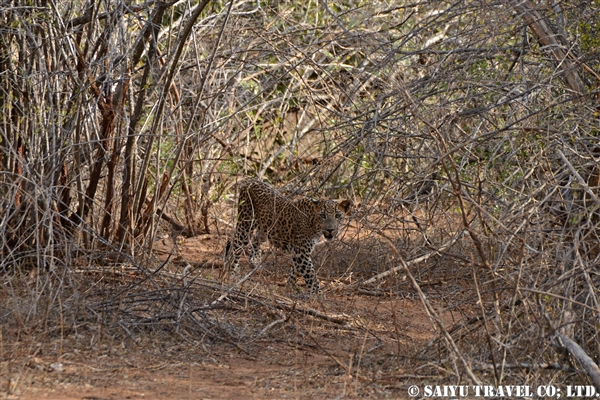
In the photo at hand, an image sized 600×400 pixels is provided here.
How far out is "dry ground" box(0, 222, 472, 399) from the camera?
4652mm

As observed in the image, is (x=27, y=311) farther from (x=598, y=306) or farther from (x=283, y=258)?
(x=283, y=258)

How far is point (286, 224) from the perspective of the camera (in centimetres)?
868

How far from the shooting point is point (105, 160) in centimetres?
737

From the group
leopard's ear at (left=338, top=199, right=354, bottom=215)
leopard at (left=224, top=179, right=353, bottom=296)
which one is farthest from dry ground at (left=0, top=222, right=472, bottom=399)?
leopard's ear at (left=338, top=199, right=354, bottom=215)

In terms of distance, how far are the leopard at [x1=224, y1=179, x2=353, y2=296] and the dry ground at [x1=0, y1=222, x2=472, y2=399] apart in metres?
1.33

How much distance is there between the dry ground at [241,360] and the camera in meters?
4.65

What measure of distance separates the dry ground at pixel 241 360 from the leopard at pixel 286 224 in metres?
1.33

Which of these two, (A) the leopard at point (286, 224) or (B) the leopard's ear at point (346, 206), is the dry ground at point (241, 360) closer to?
(A) the leopard at point (286, 224)

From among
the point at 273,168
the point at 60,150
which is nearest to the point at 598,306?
the point at 60,150

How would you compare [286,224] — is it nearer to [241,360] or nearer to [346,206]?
[346,206]

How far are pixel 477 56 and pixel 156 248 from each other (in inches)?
162

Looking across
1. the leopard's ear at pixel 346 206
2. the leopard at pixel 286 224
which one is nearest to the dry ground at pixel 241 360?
the leopard at pixel 286 224

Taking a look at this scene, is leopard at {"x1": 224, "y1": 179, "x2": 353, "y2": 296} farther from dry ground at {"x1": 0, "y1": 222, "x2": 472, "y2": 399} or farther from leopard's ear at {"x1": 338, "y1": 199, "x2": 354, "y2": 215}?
dry ground at {"x1": 0, "y1": 222, "x2": 472, "y2": 399}

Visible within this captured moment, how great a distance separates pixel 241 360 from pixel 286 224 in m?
3.39
